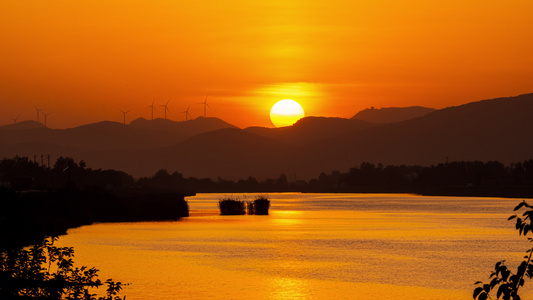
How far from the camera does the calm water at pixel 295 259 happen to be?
5875cm

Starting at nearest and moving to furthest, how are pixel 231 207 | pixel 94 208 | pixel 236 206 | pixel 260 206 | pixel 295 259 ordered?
pixel 295 259, pixel 94 208, pixel 231 207, pixel 236 206, pixel 260 206

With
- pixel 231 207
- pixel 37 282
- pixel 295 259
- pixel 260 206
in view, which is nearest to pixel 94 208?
pixel 231 207

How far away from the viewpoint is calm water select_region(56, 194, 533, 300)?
5875 centimetres

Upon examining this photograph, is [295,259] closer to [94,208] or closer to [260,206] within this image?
[94,208]

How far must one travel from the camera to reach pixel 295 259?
271 ft

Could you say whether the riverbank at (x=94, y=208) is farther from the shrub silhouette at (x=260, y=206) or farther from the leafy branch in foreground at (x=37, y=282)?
the leafy branch in foreground at (x=37, y=282)

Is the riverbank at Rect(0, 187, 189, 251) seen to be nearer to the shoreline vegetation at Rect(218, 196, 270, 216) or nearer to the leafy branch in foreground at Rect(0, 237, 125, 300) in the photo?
the shoreline vegetation at Rect(218, 196, 270, 216)

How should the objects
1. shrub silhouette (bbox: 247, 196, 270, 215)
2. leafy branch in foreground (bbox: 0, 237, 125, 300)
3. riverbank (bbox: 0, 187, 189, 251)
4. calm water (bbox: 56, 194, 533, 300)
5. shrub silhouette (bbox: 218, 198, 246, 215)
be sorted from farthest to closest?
shrub silhouette (bbox: 247, 196, 270, 215), shrub silhouette (bbox: 218, 198, 246, 215), riverbank (bbox: 0, 187, 189, 251), calm water (bbox: 56, 194, 533, 300), leafy branch in foreground (bbox: 0, 237, 125, 300)

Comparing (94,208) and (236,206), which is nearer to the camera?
(94,208)

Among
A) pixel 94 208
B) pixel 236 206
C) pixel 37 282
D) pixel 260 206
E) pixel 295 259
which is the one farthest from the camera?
pixel 260 206

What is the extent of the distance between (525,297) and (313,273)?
21415mm

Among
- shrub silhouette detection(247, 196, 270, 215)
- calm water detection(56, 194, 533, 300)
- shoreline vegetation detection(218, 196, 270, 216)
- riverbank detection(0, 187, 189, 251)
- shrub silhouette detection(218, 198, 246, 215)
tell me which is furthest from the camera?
shrub silhouette detection(247, 196, 270, 215)

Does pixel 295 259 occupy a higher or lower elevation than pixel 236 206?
lower

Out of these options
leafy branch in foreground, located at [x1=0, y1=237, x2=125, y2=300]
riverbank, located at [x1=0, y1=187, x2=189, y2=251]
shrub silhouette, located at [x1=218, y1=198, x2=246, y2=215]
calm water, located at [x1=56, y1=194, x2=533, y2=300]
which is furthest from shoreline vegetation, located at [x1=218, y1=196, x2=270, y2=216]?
leafy branch in foreground, located at [x1=0, y1=237, x2=125, y2=300]
